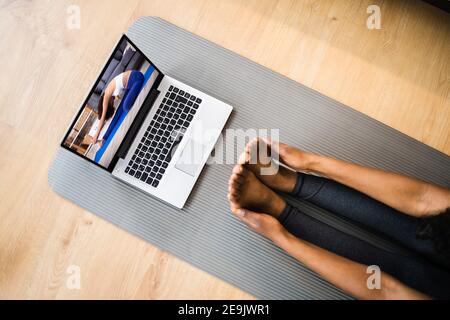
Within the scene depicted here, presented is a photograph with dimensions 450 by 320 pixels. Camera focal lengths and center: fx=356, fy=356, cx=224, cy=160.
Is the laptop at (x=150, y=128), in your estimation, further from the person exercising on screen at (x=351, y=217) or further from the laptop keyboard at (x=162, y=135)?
the person exercising on screen at (x=351, y=217)

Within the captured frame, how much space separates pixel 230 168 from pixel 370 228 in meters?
0.41

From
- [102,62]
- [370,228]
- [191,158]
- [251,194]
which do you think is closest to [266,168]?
[251,194]

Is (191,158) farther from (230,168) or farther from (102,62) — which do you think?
(102,62)

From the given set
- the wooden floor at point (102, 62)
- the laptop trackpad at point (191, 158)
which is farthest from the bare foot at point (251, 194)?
the wooden floor at point (102, 62)

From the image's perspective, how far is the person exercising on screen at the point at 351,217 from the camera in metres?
0.85

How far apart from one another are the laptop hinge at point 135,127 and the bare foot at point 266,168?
0.29 meters

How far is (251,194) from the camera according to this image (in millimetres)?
913

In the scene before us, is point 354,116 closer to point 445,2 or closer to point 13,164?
point 445,2

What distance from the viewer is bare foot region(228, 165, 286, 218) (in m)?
0.89

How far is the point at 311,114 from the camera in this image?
3.42 ft

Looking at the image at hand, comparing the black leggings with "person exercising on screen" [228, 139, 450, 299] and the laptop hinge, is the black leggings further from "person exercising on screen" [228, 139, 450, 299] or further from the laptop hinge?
the laptop hinge

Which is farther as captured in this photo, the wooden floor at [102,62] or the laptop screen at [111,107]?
the wooden floor at [102,62]

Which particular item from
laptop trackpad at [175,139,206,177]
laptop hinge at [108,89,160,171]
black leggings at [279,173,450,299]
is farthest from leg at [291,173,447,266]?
laptop hinge at [108,89,160,171]

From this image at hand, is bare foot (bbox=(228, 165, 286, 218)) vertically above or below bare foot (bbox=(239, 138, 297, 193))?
below
